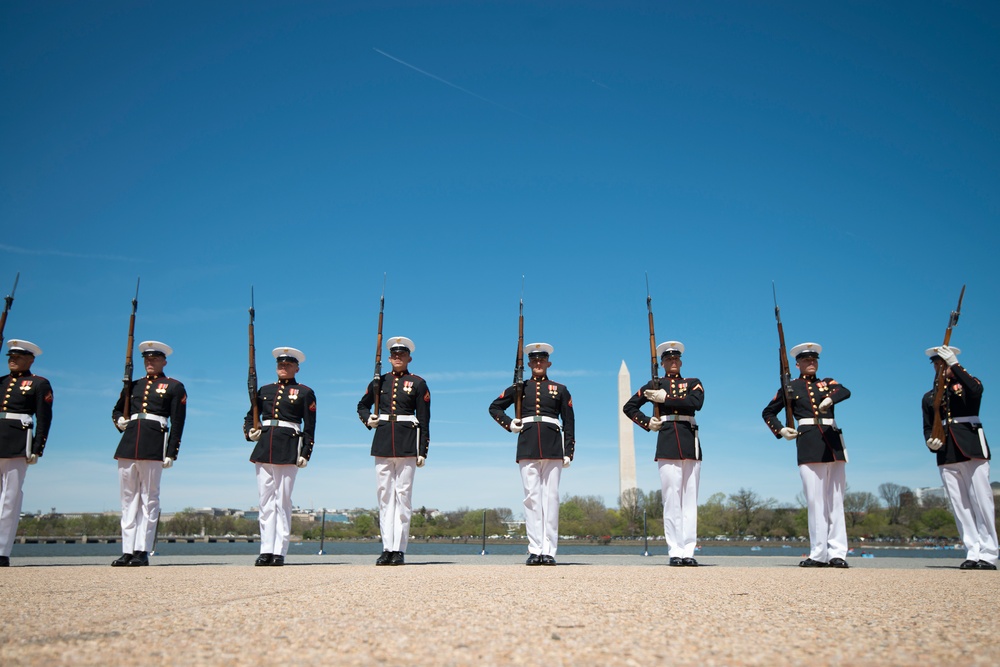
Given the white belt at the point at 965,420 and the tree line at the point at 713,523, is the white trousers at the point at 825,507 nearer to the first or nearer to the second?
the white belt at the point at 965,420

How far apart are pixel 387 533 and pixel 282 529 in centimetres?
115

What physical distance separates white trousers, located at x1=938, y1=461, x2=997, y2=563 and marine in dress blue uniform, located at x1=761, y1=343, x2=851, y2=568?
1.21m

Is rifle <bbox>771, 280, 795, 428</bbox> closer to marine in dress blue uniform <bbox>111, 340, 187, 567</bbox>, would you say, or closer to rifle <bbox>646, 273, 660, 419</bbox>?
rifle <bbox>646, 273, 660, 419</bbox>

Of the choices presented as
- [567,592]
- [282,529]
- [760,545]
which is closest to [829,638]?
[567,592]

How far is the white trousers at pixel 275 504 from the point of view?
774 cm

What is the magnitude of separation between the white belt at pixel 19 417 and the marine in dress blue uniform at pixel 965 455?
1006 centimetres

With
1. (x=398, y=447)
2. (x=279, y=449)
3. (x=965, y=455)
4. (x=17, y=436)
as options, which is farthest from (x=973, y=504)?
(x=17, y=436)

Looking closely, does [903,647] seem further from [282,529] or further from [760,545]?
[760,545]

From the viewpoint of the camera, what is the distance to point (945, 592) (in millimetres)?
4480

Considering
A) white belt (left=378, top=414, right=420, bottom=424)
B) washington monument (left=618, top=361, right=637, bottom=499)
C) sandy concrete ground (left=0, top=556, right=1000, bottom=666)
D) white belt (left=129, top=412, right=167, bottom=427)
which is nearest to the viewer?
sandy concrete ground (left=0, top=556, right=1000, bottom=666)

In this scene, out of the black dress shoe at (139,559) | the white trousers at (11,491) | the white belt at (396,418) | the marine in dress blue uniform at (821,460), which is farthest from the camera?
the white belt at (396,418)

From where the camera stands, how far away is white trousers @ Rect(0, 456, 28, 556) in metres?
7.56

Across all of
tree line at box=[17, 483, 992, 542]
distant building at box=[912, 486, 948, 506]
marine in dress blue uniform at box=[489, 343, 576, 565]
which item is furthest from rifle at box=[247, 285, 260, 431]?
distant building at box=[912, 486, 948, 506]

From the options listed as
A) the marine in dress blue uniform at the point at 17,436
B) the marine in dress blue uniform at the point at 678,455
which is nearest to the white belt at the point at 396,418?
the marine in dress blue uniform at the point at 678,455
